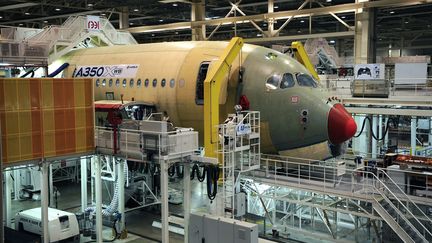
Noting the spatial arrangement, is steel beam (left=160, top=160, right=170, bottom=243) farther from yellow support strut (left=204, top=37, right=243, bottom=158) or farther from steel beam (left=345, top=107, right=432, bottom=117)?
steel beam (left=345, top=107, right=432, bottom=117)

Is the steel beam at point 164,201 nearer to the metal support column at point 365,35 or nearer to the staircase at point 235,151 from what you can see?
the staircase at point 235,151

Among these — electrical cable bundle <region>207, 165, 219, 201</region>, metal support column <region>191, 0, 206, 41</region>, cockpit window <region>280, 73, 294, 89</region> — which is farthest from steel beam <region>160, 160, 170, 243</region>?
metal support column <region>191, 0, 206, 41</region>

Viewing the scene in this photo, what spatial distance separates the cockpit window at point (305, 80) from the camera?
2305 cm

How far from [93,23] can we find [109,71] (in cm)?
581

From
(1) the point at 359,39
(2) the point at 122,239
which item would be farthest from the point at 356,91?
(2) the point at 122,239

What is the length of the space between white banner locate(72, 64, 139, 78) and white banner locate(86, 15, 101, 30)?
3301mm

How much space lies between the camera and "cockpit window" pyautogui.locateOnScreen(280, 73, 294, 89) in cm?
2273

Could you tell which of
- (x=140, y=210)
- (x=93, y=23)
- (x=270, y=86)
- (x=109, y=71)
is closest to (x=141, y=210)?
(x=140, y=210)

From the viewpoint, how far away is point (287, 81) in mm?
22859

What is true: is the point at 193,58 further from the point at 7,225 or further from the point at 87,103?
the point at 7,225

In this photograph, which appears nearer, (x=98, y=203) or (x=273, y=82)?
(x=98, y=203)

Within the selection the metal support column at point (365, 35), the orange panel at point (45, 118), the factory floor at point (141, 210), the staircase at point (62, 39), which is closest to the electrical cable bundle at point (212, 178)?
the factory floor at point (141, 210)

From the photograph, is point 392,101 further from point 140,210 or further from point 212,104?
point 140,210

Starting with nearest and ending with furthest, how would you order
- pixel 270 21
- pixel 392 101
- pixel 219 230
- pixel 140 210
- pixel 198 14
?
1. pixel 219 230
2. pixel 392 101
3. pixel 140 210
4. pixel 270 21
5. pixel 198 14
